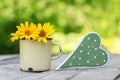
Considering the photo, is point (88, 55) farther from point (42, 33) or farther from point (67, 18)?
point (67, 18)

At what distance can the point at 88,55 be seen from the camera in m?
1.36

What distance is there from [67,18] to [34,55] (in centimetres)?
211

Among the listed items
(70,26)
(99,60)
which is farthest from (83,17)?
(99,60)

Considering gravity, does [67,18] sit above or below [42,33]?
above

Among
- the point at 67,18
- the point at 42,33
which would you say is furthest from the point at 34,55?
the point at 67,18

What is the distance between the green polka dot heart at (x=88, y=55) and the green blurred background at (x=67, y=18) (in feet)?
6.42

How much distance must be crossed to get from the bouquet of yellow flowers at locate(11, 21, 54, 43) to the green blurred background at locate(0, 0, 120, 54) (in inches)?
78.1

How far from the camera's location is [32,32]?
4.31ft

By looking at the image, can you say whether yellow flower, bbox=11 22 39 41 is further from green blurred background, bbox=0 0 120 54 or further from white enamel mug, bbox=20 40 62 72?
green blurred background, bbox=0 0 120 54

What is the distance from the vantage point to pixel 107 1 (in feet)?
11.7

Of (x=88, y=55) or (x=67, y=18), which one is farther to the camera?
(x=67, y=18)

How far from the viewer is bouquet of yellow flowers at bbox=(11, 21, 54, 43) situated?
51.6 inches

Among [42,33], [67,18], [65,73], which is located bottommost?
[65,73]

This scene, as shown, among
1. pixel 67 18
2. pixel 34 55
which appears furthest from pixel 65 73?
pixel 67 18
